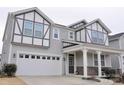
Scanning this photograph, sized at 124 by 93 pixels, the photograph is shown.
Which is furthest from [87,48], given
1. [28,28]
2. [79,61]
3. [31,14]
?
[31,14]

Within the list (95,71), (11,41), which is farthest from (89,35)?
(11,41)

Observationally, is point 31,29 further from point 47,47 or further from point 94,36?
point 94,36

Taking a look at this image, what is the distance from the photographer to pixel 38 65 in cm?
1673

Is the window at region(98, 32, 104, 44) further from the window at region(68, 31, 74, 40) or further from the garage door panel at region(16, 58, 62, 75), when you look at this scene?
the garage door panel at region(16, 58, 62, 75)

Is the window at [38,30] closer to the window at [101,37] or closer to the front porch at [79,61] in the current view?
the front porch at [79,61]

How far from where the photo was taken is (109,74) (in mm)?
17469

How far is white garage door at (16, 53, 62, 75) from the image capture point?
1574cm

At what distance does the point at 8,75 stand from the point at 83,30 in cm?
1146

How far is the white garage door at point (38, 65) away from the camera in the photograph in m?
15.7

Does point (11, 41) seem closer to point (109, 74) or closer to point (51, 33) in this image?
point (51, 33)

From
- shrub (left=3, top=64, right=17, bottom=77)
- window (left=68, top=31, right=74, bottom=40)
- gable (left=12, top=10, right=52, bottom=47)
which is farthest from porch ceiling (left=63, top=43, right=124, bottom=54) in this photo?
shrub (left=3, top=64, right=17, bottom=77)

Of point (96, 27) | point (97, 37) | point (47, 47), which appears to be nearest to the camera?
point (47, 47)

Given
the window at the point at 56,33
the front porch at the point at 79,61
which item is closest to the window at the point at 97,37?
the front porch at the point at 79,61

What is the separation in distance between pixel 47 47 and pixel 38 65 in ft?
7.70
